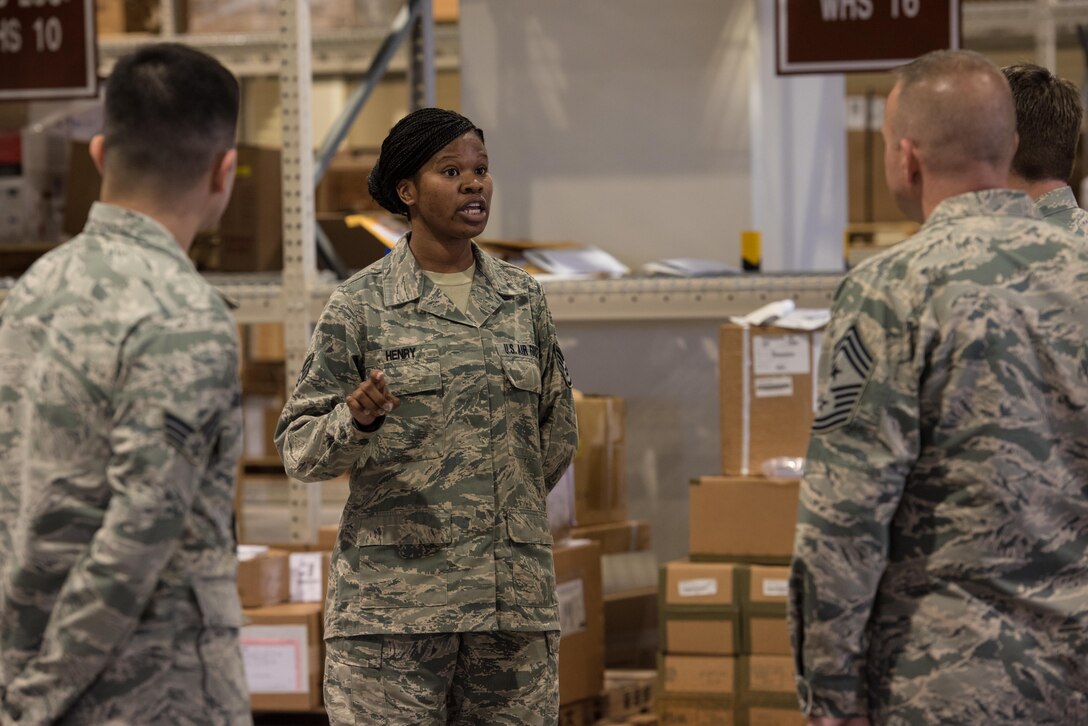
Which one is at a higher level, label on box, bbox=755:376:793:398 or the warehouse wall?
the warehouse wall

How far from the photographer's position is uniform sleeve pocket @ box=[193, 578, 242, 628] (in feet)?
5.64

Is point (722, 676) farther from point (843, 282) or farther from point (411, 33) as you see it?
point (411, 33)

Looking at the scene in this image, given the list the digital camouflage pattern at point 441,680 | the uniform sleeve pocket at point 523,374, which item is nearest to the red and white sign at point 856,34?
the uniform sleeve pocket at point 523,374

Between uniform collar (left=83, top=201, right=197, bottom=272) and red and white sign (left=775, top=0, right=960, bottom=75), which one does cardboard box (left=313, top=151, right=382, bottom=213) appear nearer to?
red and white sign (left=775, top=0, right=960, bottom=75)

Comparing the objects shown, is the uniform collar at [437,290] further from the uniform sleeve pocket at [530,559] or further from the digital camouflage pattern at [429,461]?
the uniform sleeve pocket at [530,559]

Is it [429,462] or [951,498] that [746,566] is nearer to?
[429,462]

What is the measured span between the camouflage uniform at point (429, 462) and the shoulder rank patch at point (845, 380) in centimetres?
80

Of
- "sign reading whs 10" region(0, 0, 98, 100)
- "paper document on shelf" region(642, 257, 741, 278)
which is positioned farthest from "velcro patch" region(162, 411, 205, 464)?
"sign reading whs 10" region(0, 0, 98, 100)

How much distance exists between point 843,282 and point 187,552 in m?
0.91

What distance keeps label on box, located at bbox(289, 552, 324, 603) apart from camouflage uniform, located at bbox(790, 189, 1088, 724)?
8.35 ft

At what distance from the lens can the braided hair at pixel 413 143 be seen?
101 inches

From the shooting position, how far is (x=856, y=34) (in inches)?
156

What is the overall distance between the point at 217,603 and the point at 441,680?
2.50 feet

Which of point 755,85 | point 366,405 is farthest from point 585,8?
point 366,405
